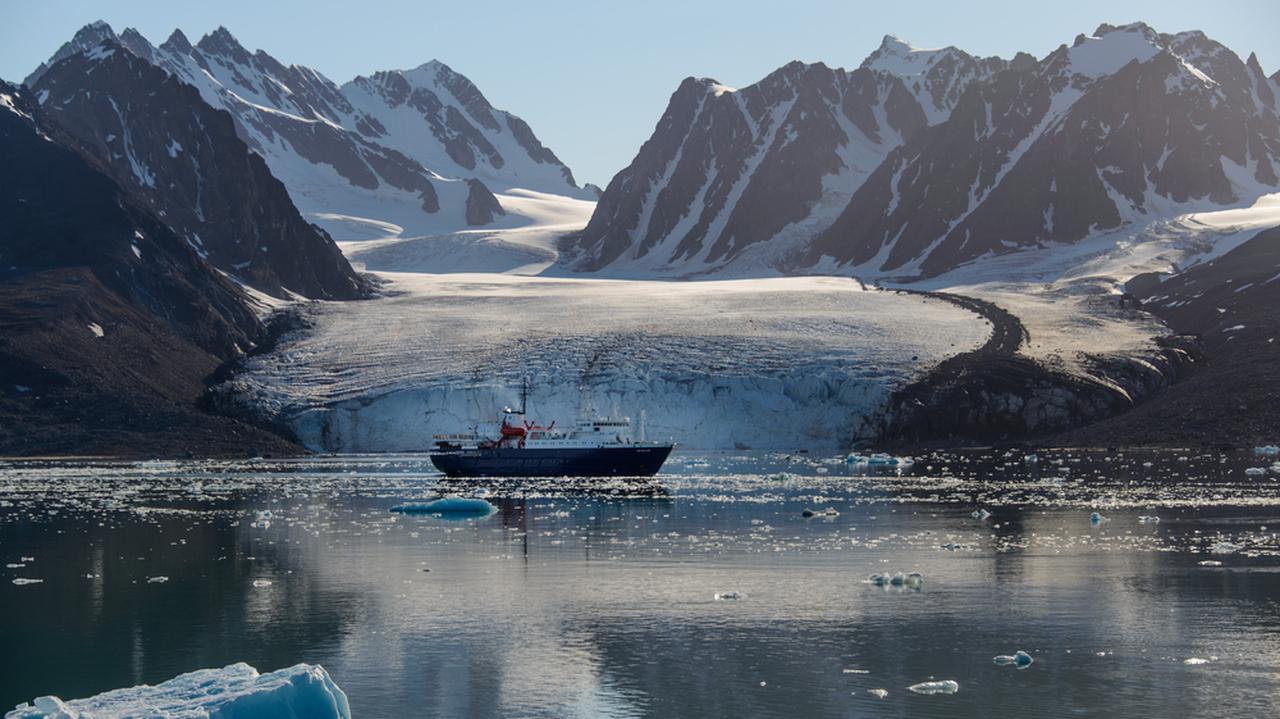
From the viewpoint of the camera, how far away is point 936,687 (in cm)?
2483

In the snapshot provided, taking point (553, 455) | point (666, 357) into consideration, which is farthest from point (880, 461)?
point (666, 357)

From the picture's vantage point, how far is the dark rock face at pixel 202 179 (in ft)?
527

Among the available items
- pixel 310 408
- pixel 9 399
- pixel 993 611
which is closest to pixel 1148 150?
pixel 310 408

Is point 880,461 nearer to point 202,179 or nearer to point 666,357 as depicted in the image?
point 666,357

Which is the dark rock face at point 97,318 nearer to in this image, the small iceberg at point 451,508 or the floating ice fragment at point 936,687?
the small iceberg at point 451,508

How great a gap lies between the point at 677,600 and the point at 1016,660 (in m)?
10.1

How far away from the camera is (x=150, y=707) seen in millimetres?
20609

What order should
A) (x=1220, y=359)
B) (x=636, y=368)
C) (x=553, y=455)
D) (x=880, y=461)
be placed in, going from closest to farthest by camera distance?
(x=553, y=455) < (x=880, y=461) < (x=636, y=368) < (x=1220, y=359)

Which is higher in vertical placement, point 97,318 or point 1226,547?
point 97,318

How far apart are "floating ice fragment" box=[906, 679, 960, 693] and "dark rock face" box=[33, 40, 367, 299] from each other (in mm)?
135136

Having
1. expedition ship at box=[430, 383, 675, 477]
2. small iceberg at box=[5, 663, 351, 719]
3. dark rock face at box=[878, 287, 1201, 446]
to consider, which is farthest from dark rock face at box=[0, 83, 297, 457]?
small iceberg at box=[5, 663, 351, 719]

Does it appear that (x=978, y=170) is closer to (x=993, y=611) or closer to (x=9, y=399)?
(x=9, y=399)

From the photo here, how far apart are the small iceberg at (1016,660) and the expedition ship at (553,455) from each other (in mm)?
52581

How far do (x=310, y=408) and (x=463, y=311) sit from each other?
3037cm
